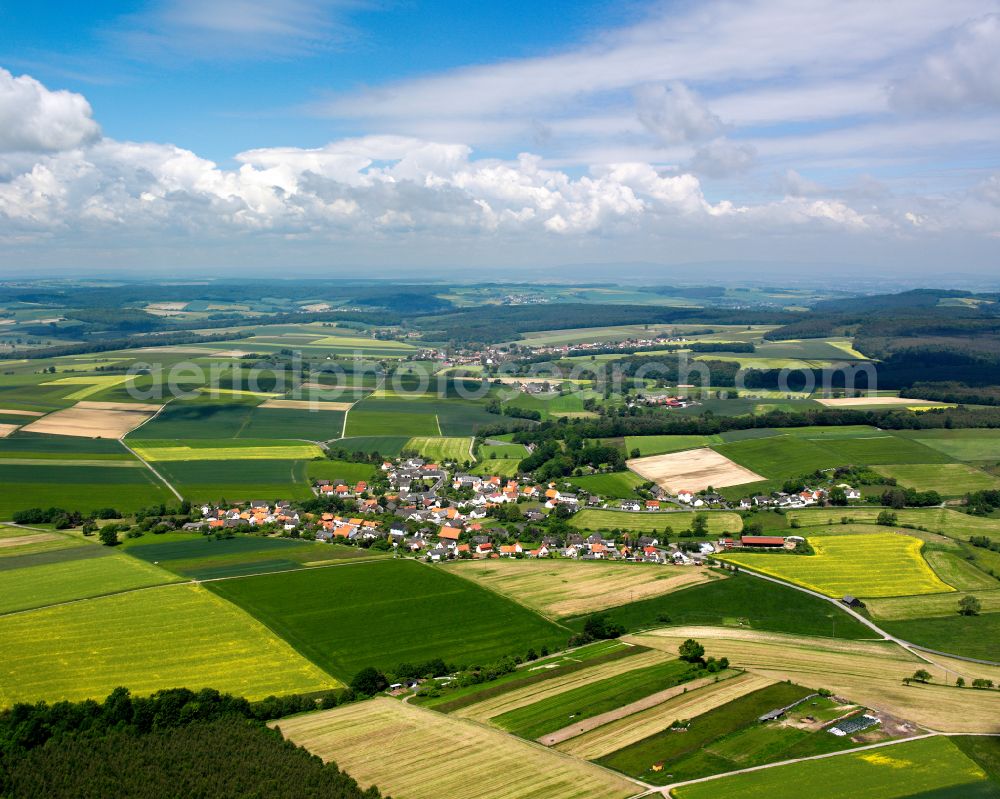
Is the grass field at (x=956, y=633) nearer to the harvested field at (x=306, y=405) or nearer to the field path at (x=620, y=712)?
the field path at (x=620, y=712)

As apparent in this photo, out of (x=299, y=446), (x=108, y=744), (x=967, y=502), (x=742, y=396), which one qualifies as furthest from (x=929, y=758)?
(x=742, y=396)

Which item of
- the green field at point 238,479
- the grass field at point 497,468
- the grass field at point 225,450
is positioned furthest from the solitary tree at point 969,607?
the grass field at point 225,450

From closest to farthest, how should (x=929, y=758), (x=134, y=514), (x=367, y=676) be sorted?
1. (x=929, y=758)
2. (x=367, y=676)
3. (x=134, y=514)

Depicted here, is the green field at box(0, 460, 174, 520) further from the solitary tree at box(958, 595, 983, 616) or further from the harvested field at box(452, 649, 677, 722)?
the solitary tree at box(958, 595, 983, 616)

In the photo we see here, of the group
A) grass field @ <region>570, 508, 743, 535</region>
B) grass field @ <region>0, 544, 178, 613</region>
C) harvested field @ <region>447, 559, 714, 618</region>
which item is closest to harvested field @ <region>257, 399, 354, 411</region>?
grass field @ <region>570, 508, 743, 535</region>

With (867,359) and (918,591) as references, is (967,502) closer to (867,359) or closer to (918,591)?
(918,591)

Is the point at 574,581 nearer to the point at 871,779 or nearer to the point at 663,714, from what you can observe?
the point at 663,714
